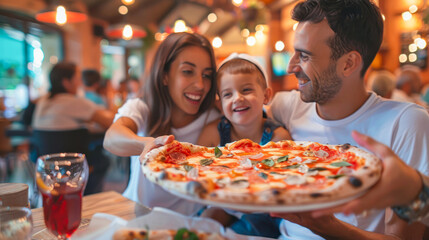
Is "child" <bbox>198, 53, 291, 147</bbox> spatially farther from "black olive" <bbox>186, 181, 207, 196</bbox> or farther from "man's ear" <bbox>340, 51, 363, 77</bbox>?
"black olive" <bbox>186, 181, 207, 196</bbox>

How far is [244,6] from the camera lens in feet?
24.0

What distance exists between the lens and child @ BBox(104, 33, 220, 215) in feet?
6.45

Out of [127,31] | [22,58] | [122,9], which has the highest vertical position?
[122,9]

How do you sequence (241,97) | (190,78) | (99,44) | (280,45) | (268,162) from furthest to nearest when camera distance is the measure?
(99,44) < (280,45) < (190,78) < (241,97) < (268,162)

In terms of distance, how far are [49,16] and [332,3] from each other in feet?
12.2

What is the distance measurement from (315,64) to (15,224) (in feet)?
4.56

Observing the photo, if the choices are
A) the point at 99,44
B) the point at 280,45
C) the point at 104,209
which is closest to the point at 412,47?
the point at 280,45

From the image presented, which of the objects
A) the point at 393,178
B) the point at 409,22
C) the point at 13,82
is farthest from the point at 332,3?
the point at 13,82

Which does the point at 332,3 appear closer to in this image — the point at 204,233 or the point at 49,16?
the point at 204,233

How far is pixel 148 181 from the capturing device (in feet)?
6.43

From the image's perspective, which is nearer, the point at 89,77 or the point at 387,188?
the point at 387,188

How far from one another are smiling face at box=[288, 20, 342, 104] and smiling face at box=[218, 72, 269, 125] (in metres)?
0.32

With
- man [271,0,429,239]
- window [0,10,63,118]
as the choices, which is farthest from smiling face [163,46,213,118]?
window [0,10,63,118]

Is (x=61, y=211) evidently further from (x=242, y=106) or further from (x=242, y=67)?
(x=242, y=67)
